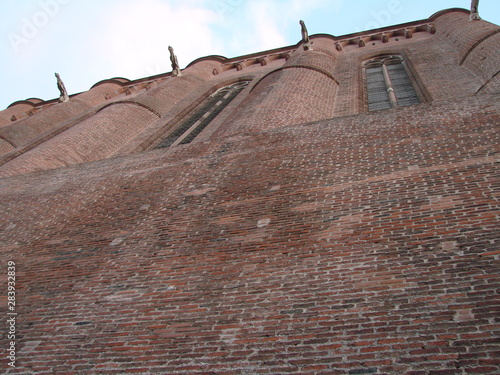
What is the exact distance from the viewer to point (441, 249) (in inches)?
141

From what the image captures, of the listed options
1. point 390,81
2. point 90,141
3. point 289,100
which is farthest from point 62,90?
point 390,81

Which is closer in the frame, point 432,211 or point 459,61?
point 432,211

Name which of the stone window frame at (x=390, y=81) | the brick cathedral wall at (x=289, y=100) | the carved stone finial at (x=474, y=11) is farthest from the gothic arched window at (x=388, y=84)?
the carved stone finial at (x=474, y=11)

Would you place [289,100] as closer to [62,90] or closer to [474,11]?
[474,11]

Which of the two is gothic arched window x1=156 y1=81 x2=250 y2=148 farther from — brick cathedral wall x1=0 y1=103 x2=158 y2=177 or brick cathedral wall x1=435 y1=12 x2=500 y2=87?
brick cathedral wall x1=435 y1=12 x2=500 y2=87

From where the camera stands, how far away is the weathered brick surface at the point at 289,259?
3.01 meters

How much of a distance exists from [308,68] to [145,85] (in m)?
11.4

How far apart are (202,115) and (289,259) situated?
1061 centimetres

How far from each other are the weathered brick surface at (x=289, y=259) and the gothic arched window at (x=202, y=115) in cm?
549

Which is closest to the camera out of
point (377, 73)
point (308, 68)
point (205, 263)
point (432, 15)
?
point (205, 263)

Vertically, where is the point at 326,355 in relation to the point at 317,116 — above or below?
below

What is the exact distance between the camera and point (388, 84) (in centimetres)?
1216

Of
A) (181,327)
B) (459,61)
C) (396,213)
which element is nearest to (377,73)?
(459,61)

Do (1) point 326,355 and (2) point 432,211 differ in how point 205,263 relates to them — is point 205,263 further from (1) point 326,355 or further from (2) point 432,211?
(2) point 432,211
